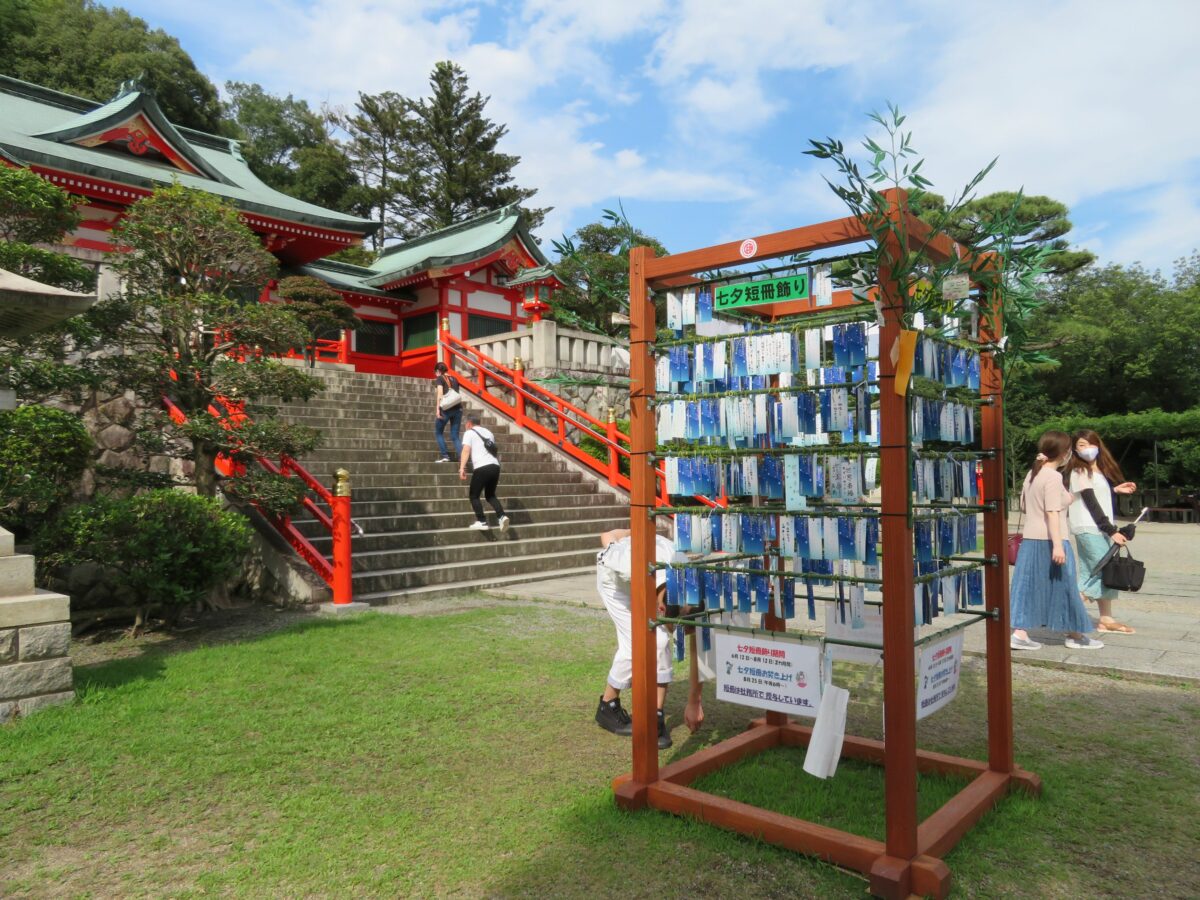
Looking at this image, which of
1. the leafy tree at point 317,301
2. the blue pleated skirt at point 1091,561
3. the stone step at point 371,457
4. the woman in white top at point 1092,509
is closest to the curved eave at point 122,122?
the leafy tree at point 317,301

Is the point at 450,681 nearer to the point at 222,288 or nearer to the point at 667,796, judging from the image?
the point at 667,796

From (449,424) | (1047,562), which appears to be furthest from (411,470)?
(1047,562)

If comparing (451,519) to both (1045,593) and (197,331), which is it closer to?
(197,331)

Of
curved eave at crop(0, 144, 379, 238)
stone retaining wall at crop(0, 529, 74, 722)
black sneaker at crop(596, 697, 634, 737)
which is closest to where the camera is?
black sneaker at crop(596, 697, 634, 737)

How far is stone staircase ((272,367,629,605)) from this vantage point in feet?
28.1

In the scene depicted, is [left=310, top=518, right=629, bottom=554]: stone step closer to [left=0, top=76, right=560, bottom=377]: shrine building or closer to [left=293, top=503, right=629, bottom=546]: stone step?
[left=293, top=503, right=629, bottom=546]: stone step

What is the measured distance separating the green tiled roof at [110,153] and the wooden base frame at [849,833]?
12764 millimetres

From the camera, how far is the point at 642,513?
327 centimetres

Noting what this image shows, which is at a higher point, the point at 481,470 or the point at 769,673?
the point at 481,470

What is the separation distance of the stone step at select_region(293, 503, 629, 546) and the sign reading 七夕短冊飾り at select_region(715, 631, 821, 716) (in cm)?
627

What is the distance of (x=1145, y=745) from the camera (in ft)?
12.7

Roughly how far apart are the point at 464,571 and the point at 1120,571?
615cm

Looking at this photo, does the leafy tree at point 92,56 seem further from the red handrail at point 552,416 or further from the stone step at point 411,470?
the stone step at point 411,470

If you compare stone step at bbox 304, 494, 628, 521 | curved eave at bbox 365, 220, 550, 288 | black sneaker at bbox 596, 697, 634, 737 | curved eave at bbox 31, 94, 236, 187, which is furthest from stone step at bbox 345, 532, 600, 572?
curved eave at bbox 31, 94, 236, 187
